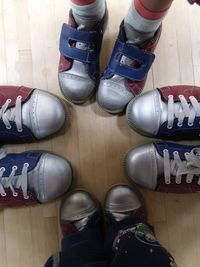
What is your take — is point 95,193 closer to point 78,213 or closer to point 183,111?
point 78,213

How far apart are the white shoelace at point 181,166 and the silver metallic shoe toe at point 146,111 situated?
74 millimetres

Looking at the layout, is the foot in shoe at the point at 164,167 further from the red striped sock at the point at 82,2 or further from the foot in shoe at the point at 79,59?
the red striped sock at the point at 82,2

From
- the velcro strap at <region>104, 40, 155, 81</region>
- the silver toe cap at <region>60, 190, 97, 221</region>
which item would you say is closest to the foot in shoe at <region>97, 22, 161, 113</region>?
the velcro strap at <region>104, 40, 155, 81</region>

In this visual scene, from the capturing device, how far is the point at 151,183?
2.73ft

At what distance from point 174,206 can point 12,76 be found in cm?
51

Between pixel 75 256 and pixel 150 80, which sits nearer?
pixel 75 256

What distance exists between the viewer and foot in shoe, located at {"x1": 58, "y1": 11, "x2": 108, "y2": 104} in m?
0.77

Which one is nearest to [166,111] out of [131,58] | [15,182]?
[131,58]

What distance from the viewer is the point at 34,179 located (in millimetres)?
827

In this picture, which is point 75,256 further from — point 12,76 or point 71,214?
point 12,76

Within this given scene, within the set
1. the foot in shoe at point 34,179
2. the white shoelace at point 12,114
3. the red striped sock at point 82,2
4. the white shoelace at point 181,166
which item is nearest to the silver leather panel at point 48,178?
the foot in shoe at point 34,179

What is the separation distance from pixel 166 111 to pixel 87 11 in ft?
0.92

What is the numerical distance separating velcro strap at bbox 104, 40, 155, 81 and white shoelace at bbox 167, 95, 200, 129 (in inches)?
3.7

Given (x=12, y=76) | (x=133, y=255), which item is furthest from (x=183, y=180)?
(x=12, y=76)
